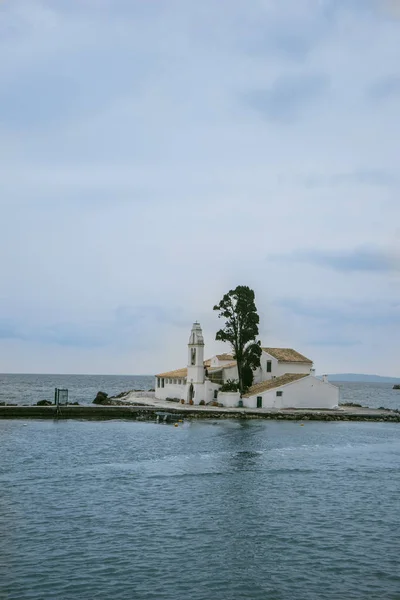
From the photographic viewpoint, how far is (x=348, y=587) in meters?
23.5

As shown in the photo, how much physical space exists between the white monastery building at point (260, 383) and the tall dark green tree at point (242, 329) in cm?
323

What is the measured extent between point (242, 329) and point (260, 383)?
33.7 ft

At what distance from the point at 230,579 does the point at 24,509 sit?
44.1 feet

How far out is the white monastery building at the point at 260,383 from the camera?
8769cm

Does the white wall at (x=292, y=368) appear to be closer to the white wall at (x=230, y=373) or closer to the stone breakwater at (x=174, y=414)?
the white wall at (x=230, y=373)

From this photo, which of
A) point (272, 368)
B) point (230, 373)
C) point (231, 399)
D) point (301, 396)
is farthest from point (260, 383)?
point (231, 399)

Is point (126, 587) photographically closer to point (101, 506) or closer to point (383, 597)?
point (383, 597)

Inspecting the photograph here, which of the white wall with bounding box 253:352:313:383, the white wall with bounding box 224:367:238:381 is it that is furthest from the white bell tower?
the white wall with bounding box 253:352:313:383

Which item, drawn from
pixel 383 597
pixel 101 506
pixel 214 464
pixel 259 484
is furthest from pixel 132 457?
pixel 383 597

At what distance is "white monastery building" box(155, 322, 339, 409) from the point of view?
288ft

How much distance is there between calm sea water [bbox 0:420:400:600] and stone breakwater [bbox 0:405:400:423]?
21897 millimetres

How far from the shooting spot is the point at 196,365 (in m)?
90.3

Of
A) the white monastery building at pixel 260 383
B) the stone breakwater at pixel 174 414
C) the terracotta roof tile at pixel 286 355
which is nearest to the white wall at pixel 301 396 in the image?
the white monastery building at pixel 260 383

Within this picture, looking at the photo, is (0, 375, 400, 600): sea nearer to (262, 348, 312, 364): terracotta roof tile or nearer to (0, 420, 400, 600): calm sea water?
(0, 420, 400, 600): calm sea water
